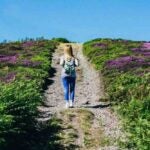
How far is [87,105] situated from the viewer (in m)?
28.9

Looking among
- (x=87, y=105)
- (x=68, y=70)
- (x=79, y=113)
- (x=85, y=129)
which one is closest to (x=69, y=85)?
(x=68, y=70)

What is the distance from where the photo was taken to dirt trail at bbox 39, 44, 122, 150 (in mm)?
22156

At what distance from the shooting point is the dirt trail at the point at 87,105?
872 inches

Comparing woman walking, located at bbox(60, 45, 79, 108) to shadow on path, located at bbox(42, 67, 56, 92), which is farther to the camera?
shadow on path, located at bbox(42, 67, 56, 92)

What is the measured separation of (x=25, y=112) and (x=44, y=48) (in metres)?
43.5

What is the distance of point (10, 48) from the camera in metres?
65.6

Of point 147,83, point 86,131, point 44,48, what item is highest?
point 44,48

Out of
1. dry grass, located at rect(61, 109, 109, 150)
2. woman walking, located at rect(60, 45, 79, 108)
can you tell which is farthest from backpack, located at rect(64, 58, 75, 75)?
dry grass, located at rect(61, 109, 109, 150)

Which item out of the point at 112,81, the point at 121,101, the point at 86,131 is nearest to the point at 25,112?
the point at 86,131

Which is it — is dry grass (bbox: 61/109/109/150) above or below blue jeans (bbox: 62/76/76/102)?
below

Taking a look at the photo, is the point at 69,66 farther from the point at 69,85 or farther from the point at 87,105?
the point at 87,105

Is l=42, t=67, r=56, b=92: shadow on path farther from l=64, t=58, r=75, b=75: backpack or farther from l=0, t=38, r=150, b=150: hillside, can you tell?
l=64, t=58, r=75, b=75: backpack

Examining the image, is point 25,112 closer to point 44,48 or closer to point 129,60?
point 129,60

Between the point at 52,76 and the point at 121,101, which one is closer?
the point at 121,101
